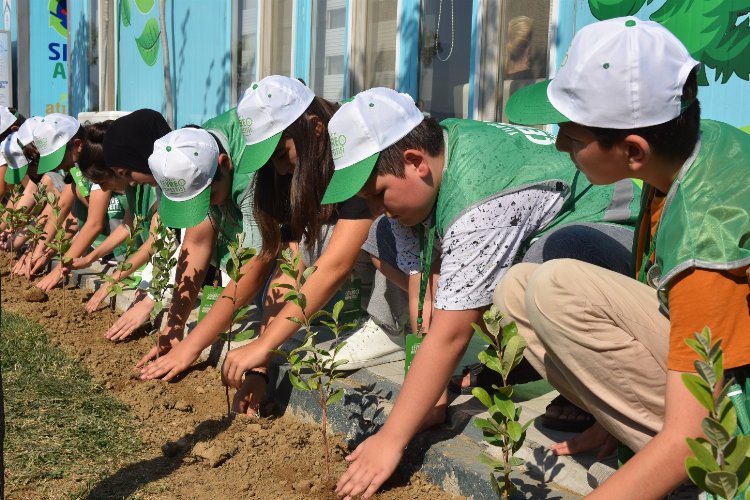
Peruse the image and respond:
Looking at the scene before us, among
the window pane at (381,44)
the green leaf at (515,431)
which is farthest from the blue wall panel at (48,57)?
the green leaf at (515,431)

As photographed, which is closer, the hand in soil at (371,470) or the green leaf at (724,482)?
the green leaf at (724,482)

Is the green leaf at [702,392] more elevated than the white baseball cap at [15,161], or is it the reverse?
the green leaf at [702,392]

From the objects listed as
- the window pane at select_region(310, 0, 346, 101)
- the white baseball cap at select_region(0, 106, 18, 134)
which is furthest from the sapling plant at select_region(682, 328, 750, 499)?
the white baseball cap at select_region(0, 106, 18, 134)

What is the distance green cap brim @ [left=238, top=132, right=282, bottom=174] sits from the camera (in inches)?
129

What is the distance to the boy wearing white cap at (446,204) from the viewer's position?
99.4 inches

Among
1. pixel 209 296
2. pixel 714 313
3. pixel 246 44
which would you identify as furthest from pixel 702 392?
pixel 246 44

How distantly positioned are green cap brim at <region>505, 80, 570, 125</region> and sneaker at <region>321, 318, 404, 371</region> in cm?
158

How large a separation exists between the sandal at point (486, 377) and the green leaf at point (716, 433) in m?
1.76

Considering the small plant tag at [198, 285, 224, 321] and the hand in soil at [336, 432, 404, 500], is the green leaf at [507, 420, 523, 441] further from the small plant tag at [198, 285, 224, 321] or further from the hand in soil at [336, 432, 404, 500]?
the small plant tag at [198, 285, 224, 321]

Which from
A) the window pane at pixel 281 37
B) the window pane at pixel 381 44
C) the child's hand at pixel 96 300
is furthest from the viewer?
the window pane at pixel 281 37

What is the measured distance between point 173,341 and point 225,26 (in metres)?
4.55

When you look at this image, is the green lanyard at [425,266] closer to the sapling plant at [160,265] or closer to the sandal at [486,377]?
the sandal at [486,377]

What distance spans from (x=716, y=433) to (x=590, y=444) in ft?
4.47

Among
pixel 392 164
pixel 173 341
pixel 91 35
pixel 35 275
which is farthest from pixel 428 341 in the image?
pixel 91 35
